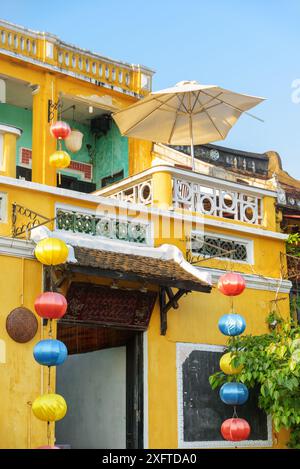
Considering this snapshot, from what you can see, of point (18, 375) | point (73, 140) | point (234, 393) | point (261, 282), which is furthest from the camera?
point (73, 140)

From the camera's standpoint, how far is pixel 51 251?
920cm

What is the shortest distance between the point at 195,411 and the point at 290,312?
2584mm

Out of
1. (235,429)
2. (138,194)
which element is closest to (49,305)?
(235,429)

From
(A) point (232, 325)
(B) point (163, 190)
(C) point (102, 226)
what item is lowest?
(A) point (232, 325)

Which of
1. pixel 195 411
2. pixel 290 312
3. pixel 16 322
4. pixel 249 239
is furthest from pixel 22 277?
pixel 290 312

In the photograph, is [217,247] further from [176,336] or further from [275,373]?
[275,373]

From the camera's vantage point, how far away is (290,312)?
41.7 feet

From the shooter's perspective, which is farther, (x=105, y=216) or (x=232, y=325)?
(x=105, y=216)

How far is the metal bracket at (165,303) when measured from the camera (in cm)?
1091

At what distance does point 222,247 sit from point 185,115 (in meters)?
2.17

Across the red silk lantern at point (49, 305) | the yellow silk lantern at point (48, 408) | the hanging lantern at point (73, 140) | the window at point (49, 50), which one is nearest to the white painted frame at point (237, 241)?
the hanging lantern at point (73, 140)

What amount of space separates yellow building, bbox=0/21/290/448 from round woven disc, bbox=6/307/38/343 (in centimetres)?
2

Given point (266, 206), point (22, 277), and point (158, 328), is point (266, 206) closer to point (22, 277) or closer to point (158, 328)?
point (158, 328)

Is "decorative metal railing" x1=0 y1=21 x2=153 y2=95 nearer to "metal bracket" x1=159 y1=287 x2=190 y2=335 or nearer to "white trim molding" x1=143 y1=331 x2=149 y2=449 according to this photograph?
"metal bracket" x1=159 y1=287 x2=190 y2=335
